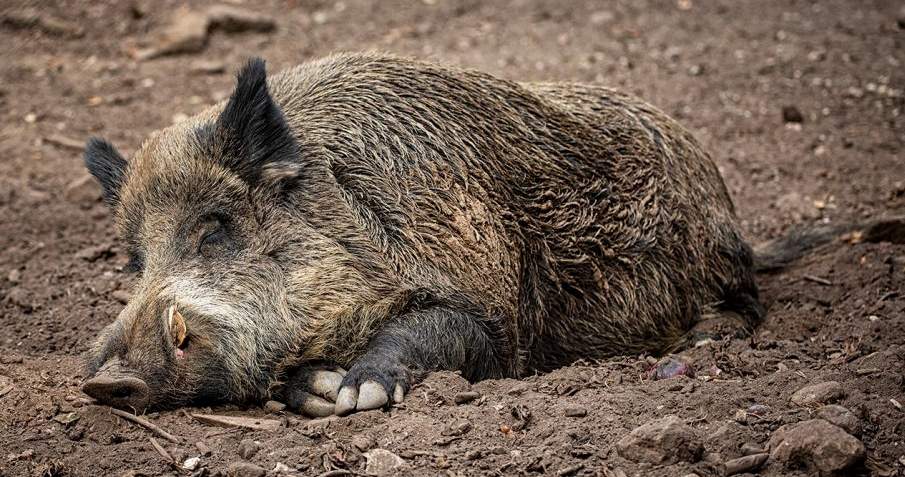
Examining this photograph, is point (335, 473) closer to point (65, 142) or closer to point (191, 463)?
point (191, 463)

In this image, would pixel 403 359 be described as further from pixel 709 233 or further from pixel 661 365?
pixel 709 233

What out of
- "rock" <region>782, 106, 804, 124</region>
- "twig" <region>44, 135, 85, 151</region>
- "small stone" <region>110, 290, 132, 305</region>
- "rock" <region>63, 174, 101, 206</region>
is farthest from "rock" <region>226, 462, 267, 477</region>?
"rock" <region>782, 106, 804, 124</region>

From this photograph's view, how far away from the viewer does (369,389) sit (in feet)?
15.5

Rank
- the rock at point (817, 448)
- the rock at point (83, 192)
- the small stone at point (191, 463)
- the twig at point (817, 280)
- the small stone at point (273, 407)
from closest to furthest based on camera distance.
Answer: the rock at point (817, 448), the small stone at point (191, 463), the small stone at point (273, 407), the twig at point (817, 280), the rock at point (83, 192)

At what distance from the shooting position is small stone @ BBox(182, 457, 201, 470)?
13.9 ft

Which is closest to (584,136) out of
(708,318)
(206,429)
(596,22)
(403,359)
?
(708,318)

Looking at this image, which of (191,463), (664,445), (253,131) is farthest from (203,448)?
(664,445)

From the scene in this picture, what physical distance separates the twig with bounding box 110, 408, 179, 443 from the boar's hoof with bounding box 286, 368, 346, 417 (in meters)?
0.68

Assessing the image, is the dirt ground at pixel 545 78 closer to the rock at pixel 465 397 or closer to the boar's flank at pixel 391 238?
the rock at pixel 465 397

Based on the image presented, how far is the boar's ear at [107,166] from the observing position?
5664mm

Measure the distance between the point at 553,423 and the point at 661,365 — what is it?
1.20 m

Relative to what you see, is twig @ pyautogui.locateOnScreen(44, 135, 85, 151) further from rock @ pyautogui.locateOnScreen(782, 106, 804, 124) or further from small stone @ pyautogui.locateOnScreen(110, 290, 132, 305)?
rock @ pyautogui.locateOnScreen(782, 106, 804, 124)

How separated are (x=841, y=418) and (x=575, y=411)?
1.10 m

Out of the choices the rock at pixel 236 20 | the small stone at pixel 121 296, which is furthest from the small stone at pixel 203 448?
the rock at pixel 236 20
